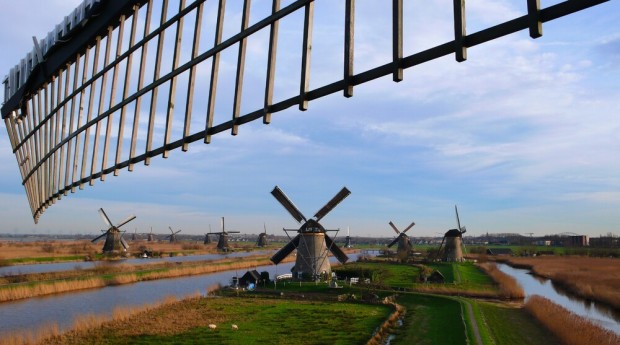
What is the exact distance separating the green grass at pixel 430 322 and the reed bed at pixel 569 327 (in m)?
4.05

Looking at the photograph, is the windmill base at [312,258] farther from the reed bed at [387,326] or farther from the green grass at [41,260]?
the green grass at [41,260]

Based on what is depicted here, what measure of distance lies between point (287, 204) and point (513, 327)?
2237 centimetres

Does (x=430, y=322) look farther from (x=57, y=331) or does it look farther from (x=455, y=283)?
(x=455, y=283)

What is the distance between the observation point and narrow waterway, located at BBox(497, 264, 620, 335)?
2688 centimetres

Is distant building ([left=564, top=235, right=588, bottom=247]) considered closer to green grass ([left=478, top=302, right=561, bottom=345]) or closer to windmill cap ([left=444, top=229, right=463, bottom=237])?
windmill cap ([left=444, top=229, right=463, bottom=237])

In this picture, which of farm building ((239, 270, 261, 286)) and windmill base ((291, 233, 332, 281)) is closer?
farm building ((239, 270, 261, 286))

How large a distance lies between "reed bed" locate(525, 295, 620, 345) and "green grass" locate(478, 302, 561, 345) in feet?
1.17

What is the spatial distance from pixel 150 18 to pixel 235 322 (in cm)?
1981

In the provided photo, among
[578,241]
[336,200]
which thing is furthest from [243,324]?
[578,241]

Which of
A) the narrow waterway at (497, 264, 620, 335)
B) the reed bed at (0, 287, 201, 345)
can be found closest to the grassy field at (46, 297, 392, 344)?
the reed bed at (0, 287, 201, 345)

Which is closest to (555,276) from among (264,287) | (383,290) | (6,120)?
(383,290)

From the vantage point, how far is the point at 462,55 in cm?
306

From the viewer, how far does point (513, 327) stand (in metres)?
23.3

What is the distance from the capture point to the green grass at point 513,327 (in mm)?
20922
